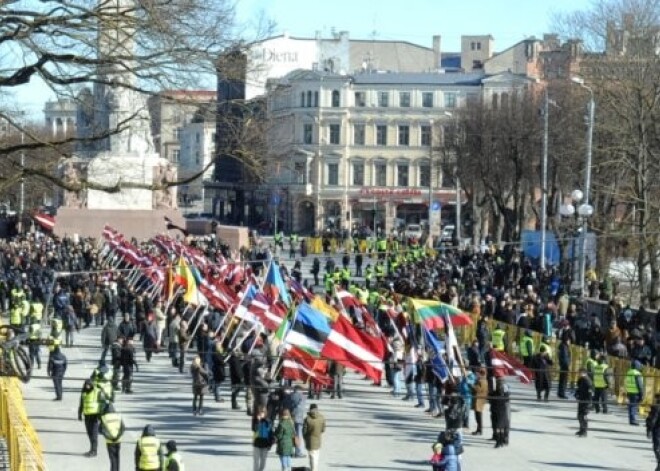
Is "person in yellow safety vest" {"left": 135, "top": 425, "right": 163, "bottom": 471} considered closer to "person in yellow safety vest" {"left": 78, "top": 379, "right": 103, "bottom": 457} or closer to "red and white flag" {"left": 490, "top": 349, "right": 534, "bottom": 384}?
"person in yellow safety vest" {"left": 78, "top": 379, "right": 103, "bottom": 457}

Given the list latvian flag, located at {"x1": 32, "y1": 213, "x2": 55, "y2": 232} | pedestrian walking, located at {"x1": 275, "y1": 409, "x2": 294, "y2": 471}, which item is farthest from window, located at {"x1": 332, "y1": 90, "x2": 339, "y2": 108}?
pedestrian walking, located at {"x1": 275, "y1": 409, "x2": 294, "y2": 471}

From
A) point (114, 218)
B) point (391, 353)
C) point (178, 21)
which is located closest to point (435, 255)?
point (114, 218)

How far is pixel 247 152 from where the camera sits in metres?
25.0

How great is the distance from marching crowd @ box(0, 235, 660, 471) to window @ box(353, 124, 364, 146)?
52.3m

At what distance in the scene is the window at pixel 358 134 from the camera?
113 metres

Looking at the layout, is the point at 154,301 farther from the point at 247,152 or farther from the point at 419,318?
the point at 247,152

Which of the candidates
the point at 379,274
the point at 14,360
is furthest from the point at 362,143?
the point at 14,360

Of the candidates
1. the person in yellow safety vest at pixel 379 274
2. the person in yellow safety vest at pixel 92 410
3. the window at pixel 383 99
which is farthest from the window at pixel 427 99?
the person in yellow safety vest at pixel 92 410

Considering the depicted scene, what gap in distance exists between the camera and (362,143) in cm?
11344

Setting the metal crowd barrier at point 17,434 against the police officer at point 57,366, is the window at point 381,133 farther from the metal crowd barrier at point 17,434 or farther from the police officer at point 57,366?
the metal crowd barrier at point 17,434

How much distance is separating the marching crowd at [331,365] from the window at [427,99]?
50.9 m

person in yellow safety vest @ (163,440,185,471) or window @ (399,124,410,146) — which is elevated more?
window @ (399,124,410,146)

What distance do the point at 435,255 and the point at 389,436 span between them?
41.0m

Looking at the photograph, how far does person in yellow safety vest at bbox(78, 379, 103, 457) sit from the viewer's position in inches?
1008
